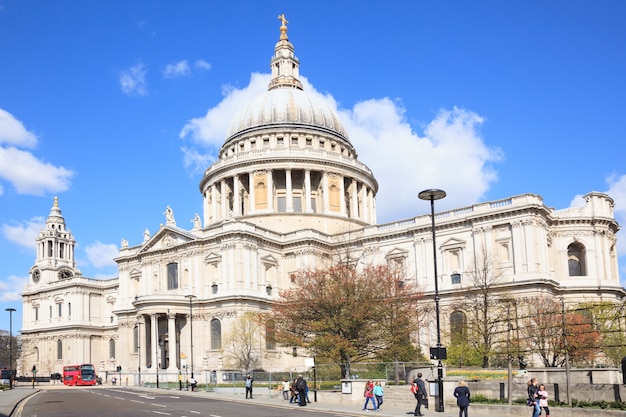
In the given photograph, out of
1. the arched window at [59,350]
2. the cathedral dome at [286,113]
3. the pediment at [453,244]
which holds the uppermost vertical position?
the cathedral dome at [286,113]

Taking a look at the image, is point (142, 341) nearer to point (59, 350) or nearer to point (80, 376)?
point (80, 376)

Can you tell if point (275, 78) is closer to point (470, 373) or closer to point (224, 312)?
point (224, 312)

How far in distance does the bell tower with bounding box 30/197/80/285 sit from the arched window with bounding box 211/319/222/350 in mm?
48040

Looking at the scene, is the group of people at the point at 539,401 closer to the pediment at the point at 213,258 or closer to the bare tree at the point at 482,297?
the bare tree at the point at 482,297

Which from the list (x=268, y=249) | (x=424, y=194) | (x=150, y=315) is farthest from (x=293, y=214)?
(x=424, y=194)

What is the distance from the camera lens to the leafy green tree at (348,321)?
49.2 m

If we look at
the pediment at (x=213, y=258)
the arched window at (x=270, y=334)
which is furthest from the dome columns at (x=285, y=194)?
the arched window at (x=270, y=334)

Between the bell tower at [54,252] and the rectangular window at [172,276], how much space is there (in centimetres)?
3957

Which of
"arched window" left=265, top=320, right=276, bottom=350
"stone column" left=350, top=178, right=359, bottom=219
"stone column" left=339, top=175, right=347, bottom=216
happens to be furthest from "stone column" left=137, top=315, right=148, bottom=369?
"stone column" left=350, top=178, right=359, bottom=219

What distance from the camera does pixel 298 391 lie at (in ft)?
129

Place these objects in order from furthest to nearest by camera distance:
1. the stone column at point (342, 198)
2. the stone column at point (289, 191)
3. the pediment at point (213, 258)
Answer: the stone column at point (342, 198), the stone column at point (289, 191), the pediment at point (213, 258)

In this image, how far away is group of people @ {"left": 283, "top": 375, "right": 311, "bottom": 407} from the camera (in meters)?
39.1

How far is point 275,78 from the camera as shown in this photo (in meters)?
109

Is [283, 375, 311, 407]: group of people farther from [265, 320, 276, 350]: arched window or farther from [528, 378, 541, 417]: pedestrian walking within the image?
[528, 378, 541, 417]: pedestrian walking
